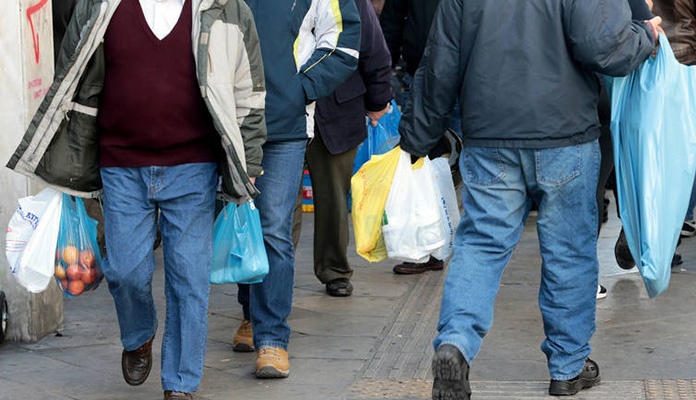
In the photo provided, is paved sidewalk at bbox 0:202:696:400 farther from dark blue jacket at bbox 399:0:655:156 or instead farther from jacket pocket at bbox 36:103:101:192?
dark blue jacket at bbox 399:0:655:156

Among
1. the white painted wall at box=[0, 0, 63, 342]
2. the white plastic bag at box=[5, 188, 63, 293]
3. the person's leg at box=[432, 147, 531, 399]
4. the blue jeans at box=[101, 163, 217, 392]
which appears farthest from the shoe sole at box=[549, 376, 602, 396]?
the white painted wall at box=[0, 0, 63, 342]

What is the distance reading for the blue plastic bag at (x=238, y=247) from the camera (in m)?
5.19

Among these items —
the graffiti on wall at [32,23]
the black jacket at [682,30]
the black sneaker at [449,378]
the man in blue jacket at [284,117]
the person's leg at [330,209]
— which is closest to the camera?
the black sneaker at [449,378]

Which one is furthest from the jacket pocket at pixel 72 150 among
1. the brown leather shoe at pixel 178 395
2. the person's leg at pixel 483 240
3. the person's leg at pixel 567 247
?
the person's leg at pixel 567 247

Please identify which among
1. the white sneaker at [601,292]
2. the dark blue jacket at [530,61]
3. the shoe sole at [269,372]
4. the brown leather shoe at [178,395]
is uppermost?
the dark blue jacket at [530,61]

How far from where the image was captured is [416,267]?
25.0 ft

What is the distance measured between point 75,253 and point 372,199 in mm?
1404

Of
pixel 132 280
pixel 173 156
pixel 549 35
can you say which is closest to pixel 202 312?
pixel 132 280

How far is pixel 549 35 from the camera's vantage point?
4797mm

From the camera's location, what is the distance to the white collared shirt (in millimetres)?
4832

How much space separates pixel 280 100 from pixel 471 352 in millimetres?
1373

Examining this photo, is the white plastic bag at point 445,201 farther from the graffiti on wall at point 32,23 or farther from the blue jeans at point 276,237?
the graffiti on wall at point 32,23

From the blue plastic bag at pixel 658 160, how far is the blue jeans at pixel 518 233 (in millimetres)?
205

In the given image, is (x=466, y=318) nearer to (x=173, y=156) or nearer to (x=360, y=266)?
(x=173, y=156)
